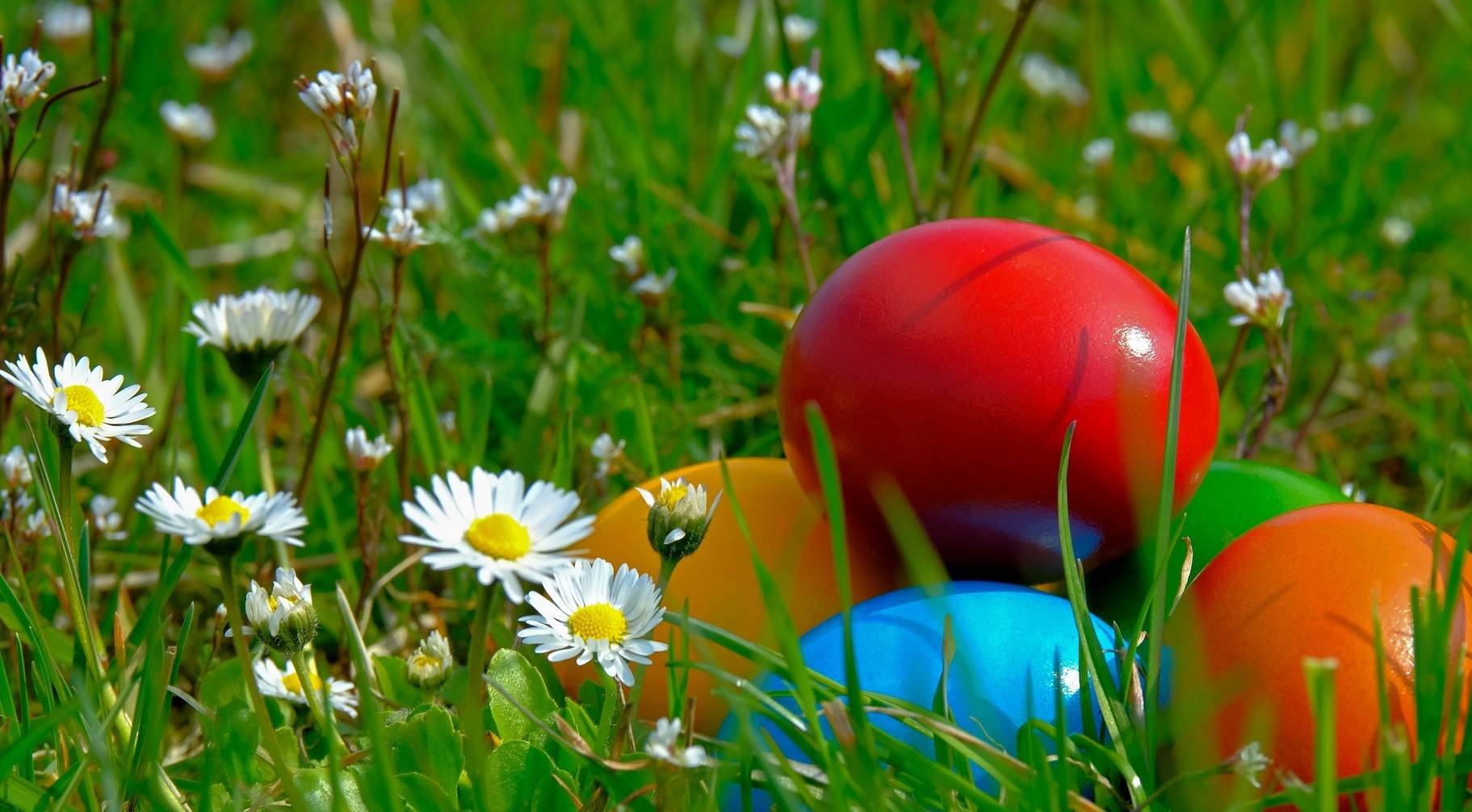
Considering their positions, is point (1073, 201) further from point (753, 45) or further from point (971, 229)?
point (971, 229)

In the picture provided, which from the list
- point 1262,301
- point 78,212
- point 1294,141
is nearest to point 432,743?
point 78,212

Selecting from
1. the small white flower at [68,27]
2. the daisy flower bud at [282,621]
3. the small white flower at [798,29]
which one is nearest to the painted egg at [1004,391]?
the daisy flower bud at [282,621]

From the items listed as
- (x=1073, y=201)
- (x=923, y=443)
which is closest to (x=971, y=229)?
(x=923, y=443)

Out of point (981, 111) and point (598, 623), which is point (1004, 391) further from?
point (981, 111)

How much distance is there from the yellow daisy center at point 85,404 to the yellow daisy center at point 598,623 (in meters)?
0.40

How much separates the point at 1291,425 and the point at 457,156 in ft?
5.36

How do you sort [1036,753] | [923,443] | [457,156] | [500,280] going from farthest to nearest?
[457,156] < [500,280] < [923,443] < [1036,753]

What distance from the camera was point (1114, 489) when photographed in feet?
3.64

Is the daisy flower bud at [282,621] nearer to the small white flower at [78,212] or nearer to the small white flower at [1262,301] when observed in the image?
the small white flower at [78,212]

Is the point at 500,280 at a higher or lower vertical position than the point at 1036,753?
higher

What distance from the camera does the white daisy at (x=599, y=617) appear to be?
95 cm

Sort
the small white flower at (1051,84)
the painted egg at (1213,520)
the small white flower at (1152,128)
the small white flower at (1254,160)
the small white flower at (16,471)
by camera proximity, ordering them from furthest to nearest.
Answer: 1. the small white flower at (1051,84)
2. the small white flower at (1152,128)
3. the small white flower at (1254,160)
4. the small white flower at (16,471)
5. the painted egg at (1213,520)

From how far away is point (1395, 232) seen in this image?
7.46ft

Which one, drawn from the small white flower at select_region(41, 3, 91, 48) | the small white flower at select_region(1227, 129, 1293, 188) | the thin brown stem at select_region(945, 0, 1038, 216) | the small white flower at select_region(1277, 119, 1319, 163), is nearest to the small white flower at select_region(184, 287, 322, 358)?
the thin brown stem at select_region(945, 0, 1038, 216)
